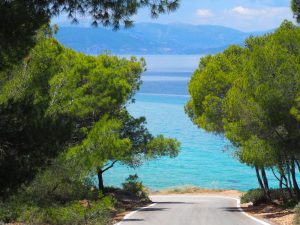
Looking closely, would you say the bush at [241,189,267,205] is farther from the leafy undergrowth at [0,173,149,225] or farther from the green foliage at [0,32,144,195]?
the leafy undergrowth at [0,173,149,225]

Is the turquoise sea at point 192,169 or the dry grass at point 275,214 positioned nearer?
the dry grass at point 275,214

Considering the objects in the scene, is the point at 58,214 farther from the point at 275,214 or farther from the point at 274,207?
the point at 274,207

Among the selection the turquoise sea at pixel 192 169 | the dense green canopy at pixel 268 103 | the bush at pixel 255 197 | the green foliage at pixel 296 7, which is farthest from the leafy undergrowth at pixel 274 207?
the turquoise sea at pixel 192 169

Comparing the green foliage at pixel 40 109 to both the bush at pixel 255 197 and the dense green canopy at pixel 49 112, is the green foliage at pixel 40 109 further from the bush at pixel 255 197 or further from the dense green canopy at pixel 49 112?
the bush at pixel 255 197

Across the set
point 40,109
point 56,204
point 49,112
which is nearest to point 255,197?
point 56,204

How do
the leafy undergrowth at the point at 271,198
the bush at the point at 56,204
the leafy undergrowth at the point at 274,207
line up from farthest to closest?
the leafy undergrowth at the point at 271,198 < the leafy undergrowth at the point at 274,207 < the bush at the point at 56,204

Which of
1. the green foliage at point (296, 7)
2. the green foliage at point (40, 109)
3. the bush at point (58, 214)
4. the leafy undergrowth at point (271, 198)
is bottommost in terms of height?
the bush at point (58, 214)

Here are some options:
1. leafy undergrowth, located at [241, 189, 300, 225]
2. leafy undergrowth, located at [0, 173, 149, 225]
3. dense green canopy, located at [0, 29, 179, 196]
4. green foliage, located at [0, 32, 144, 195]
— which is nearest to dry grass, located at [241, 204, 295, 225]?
leafy undergrowth, located at [241, 189, 300, 225]

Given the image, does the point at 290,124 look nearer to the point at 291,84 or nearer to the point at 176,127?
the point at 291,84

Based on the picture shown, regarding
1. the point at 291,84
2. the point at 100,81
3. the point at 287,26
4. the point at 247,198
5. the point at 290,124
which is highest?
the point at 287,26

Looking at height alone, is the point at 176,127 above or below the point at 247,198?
above

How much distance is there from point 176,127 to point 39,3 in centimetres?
8042

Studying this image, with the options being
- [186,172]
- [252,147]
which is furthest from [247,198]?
[186,172]

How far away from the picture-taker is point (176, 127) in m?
87.6
